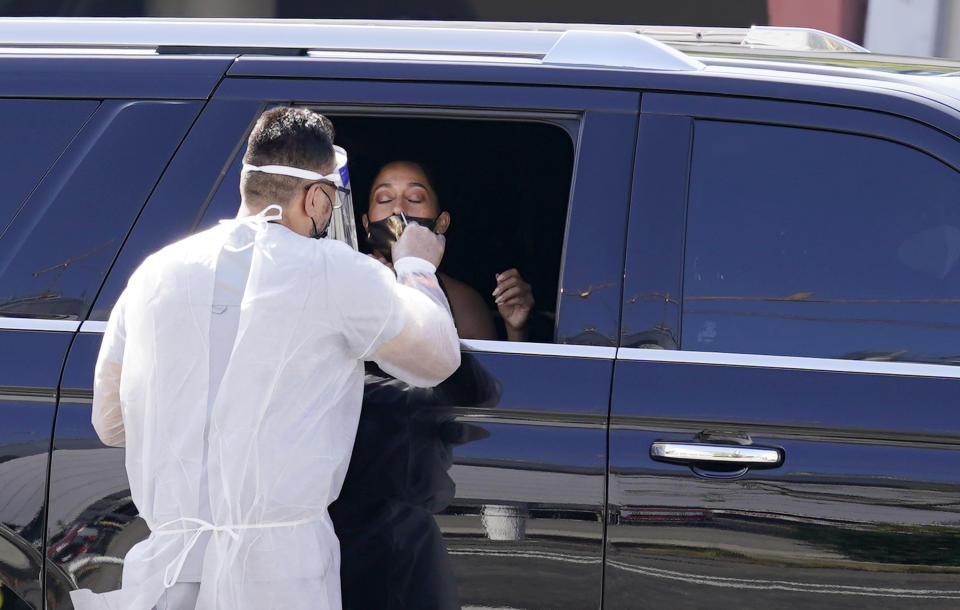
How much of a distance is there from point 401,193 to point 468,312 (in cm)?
40

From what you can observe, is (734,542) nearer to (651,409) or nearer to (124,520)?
(651,409)

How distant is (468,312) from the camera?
11.1ft

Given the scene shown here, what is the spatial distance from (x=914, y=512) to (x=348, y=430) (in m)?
1.13

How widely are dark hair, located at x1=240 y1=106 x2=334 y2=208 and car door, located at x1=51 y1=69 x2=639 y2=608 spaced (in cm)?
26

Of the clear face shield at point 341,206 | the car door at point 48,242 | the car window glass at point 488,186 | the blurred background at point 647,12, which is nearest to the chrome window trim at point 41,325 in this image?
the car door at point 48,242

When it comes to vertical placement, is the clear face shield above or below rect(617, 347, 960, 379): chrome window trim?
above

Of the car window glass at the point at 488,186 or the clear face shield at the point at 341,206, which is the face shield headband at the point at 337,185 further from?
the car window glass at the point at 488,186

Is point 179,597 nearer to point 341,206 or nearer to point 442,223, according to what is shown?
point 341,206

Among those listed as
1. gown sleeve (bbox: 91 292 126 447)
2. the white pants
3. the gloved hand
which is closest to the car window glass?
the gloved hand

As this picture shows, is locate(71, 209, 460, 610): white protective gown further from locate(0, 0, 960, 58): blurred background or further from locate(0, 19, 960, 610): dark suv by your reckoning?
locate(0, 0, 960, 58): blurred background

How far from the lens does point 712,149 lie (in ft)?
8.16

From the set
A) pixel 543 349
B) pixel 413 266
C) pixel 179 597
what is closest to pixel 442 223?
pixel 413 266

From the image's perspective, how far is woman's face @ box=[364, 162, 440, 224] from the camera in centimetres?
338

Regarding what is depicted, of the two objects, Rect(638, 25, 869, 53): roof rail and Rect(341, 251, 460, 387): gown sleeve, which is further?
Rect(638, 25, 869, 53): roof rail
